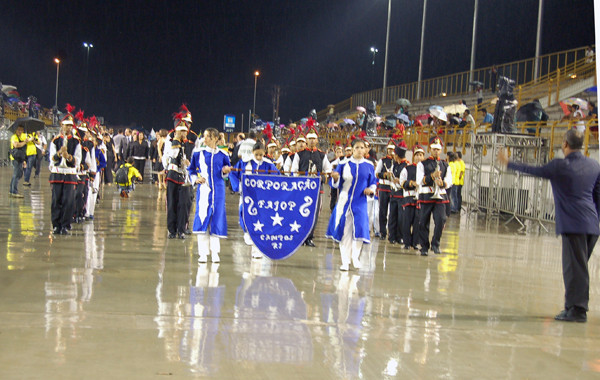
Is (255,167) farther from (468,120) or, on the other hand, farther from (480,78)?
(480,78)

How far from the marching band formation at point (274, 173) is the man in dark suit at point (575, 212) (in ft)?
10.0

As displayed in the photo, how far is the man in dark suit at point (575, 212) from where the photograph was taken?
7573 mm

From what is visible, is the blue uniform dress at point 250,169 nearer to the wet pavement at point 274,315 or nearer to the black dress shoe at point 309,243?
the wet pavement at point 274,315

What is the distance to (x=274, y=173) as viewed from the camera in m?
11.1

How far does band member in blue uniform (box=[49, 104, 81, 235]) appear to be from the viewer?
12.5 metres

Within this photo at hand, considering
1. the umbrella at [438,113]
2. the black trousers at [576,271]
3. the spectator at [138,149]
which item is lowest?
the black trousers at [576,271]

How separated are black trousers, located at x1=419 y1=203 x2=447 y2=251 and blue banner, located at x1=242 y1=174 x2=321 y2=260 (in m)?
2.81

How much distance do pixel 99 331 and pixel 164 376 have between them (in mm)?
1352

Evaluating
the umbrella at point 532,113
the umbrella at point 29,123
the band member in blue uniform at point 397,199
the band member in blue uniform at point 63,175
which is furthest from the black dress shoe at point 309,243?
the umbrella at point 29,123

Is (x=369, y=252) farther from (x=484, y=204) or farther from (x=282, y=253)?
(x=484, y=204)

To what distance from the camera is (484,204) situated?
75.5ft

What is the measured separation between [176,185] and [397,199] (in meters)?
4.37

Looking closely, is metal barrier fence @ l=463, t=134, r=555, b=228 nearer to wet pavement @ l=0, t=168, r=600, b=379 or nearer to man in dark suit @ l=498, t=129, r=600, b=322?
wet pavement @ l=0, t=168, r=600, b=379

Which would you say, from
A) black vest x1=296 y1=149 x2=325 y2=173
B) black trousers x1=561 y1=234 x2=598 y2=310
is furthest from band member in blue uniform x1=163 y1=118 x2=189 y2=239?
black trousers x1=561 y1=234 x2=598 y2=310
